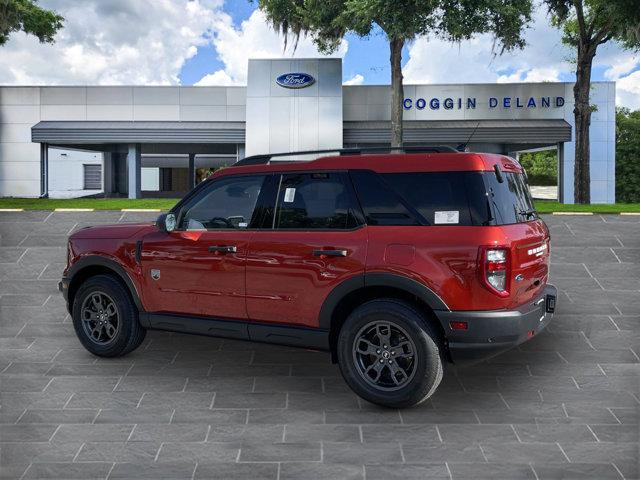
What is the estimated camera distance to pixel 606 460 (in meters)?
4.31

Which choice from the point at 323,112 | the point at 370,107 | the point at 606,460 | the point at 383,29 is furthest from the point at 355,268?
the point at 370,107

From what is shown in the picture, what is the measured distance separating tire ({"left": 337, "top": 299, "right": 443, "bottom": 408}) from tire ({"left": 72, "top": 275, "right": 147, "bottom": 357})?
234 centimetres

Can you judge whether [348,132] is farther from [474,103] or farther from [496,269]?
[496,269]

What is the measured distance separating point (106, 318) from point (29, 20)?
73.9 ft

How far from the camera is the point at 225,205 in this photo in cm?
620

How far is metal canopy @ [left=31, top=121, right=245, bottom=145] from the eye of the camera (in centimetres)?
3142

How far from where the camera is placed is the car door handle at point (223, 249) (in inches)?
233

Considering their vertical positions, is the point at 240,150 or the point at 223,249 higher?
the point at 240,150

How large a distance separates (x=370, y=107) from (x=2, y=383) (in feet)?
86.9

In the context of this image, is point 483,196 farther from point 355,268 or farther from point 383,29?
point 383,29

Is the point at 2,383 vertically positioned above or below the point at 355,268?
below

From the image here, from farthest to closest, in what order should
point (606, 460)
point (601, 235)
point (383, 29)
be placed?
1. point (383, 29)
2. point (601, 235)
3. point (606, 460)

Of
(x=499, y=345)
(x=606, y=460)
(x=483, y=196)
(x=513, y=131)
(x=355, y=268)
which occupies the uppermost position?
(x=513, y=131)

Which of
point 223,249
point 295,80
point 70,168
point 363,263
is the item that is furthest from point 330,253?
point 70,168
